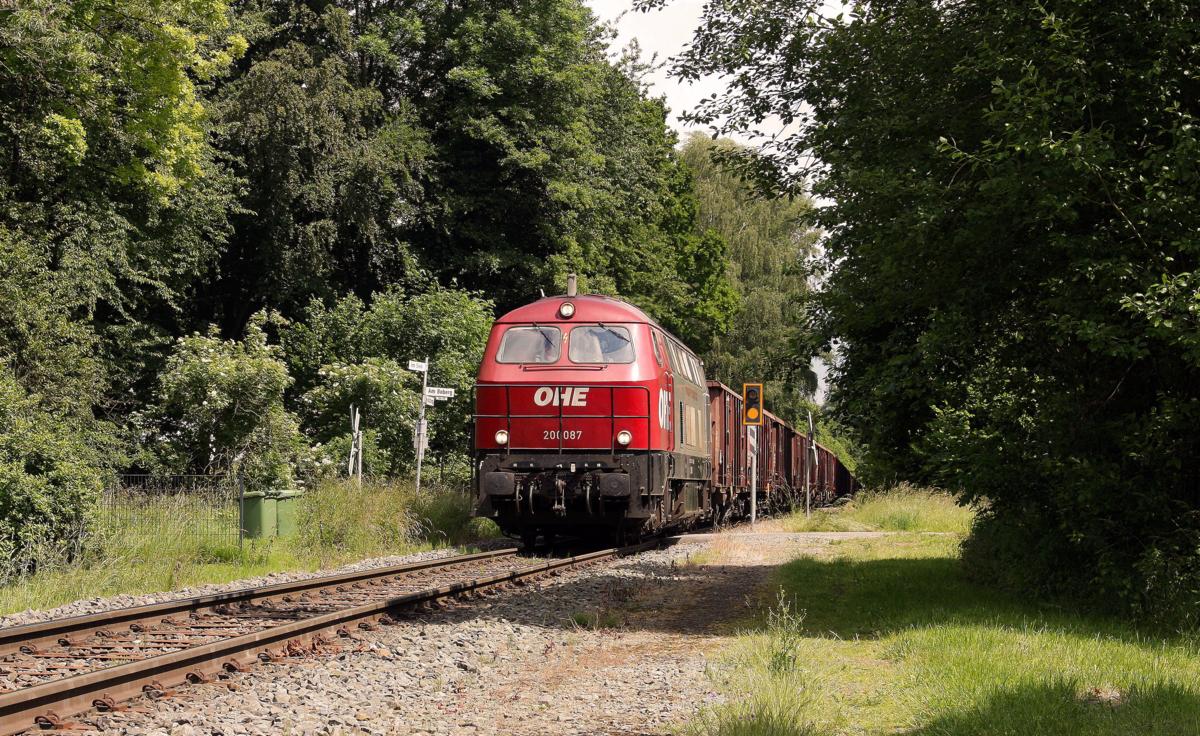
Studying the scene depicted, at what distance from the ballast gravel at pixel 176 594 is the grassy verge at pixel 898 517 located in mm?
10864

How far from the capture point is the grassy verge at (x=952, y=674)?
5.96 metres

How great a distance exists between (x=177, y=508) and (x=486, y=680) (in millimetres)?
9124

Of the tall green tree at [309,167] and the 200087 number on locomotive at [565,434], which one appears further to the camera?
the tall green tree at [309,167]

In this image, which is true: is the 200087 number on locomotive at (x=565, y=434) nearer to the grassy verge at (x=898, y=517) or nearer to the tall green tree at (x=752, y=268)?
the grassy verge at (x=898, y=517)

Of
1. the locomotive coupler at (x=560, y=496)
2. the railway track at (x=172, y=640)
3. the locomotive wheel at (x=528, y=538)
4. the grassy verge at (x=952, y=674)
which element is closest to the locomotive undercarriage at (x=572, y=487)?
the locomotive coupler at (x=560, y=496)

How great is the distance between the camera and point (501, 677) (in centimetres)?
781

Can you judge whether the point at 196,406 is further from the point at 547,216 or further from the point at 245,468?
the point at 547,216

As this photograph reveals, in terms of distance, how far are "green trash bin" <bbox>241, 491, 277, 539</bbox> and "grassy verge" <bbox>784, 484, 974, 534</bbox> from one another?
12.4 metres

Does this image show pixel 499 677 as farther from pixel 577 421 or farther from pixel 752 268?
pixel 752 268

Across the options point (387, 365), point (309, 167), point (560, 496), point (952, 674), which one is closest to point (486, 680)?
point (952, 674)

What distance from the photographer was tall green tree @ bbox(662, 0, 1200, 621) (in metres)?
8.99

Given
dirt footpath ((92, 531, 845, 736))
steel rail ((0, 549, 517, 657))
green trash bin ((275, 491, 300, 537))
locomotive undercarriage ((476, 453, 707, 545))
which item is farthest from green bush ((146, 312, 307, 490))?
dirt footpath ((92, 531, 845, 736))

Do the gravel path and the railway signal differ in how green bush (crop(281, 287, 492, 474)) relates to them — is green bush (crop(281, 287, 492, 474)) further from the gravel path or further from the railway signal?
the gravel path

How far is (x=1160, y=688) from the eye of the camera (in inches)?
266
